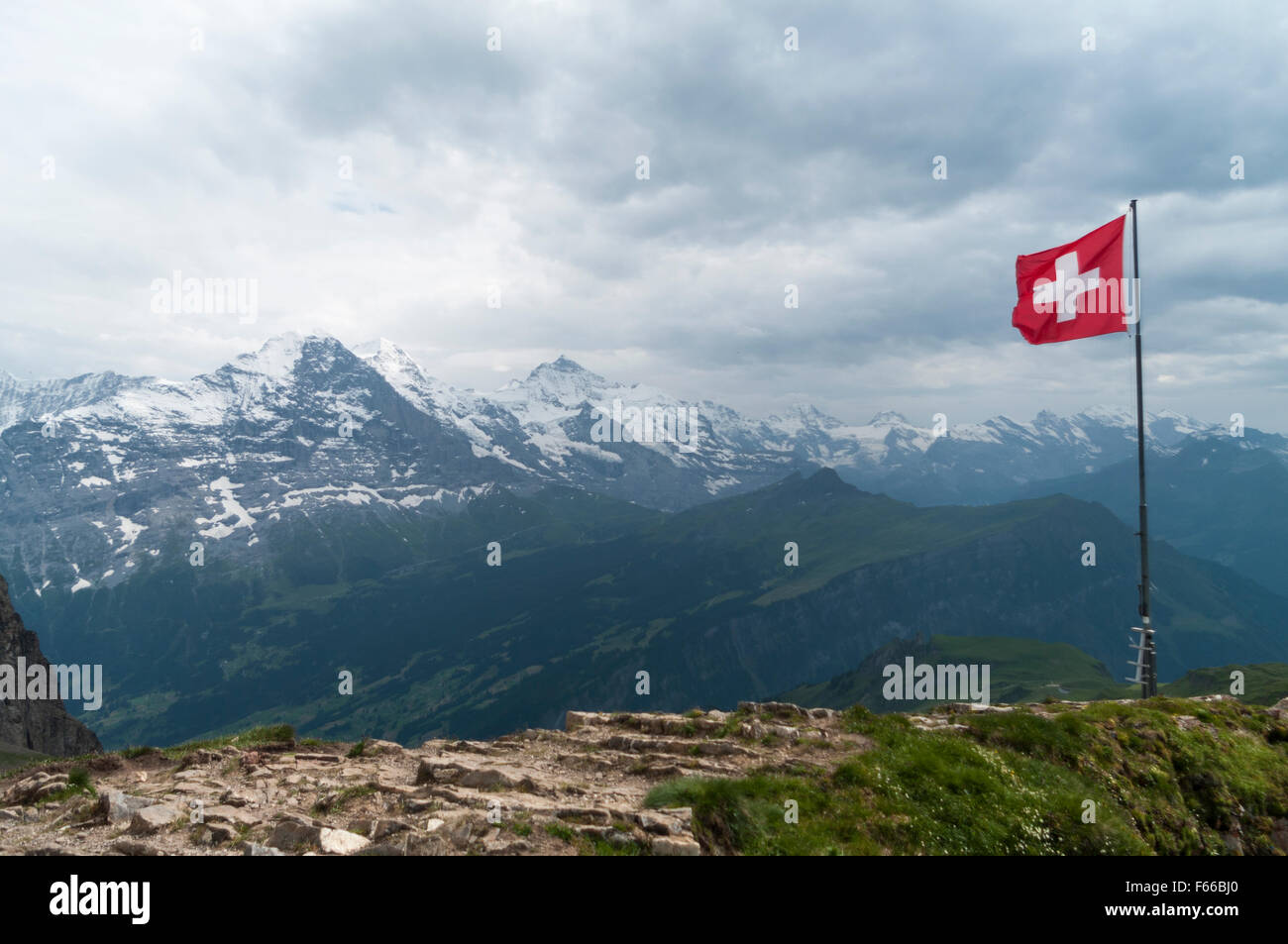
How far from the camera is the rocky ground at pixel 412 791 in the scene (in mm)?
13695

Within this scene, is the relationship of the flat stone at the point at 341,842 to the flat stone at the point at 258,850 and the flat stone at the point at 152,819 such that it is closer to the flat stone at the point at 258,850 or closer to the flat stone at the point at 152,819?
the flat stone at the point at 258,850

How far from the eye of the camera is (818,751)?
66.2 ft

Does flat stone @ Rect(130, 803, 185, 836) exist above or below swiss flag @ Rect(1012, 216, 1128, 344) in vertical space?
below

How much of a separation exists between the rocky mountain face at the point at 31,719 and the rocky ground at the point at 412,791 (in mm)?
83255

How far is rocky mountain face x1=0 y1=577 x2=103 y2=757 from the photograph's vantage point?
8844 cm

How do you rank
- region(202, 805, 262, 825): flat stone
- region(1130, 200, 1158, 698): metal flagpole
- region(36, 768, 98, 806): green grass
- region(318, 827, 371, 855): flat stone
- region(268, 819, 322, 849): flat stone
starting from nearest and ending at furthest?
region(318, 827, 371, 855): flat stone, region(268, 819, 322, 849): flat stone, region(202, 805, 262, 825): flat stone, region(36, 768, 98, 806): green grass, region(1130, 200, 1158, 698): metal flagpole

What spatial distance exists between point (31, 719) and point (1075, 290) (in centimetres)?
13038

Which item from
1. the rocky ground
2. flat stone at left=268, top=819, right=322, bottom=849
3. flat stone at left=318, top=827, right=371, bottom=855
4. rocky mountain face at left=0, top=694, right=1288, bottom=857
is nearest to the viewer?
flat stone at left=318, top=827, right=371, bottom=855

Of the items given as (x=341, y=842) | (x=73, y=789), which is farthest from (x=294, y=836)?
(x=73, y=789)

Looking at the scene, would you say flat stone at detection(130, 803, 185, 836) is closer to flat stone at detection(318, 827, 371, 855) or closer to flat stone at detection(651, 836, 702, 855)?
flat stone at detection(318, 827, 371, 855)

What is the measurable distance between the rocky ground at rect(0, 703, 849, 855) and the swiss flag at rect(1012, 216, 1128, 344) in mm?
19851

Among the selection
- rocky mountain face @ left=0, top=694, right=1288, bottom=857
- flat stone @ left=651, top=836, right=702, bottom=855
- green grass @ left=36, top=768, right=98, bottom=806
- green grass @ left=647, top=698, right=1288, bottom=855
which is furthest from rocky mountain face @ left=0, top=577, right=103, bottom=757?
flat stone @ left=651, top=836, right=702, bottom=855

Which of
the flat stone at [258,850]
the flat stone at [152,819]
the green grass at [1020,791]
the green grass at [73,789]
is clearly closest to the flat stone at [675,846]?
the green grass at [1020,791]

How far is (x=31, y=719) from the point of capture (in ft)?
309
